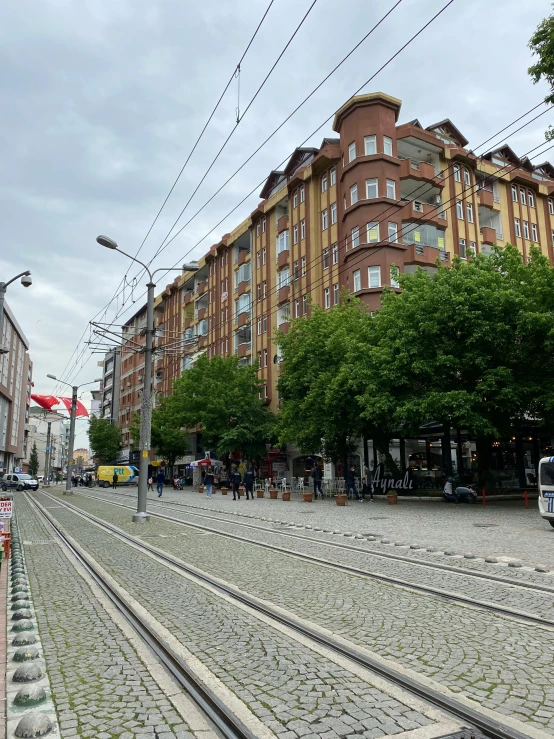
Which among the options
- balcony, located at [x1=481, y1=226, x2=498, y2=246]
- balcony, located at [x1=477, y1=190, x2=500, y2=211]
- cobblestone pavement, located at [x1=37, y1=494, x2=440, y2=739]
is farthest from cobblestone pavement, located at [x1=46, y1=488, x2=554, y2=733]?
balcony, located at [x1=477, y1=190, x2=500, y2=211]

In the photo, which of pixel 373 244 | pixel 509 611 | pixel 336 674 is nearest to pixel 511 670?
pixel 336 674

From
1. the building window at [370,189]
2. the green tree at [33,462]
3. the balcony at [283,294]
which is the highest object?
the building window at [370,189]

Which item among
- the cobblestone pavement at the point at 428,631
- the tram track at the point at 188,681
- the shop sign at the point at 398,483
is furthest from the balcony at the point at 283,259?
the tram track at the point at 188,681

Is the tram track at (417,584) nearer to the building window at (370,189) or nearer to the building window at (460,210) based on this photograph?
the building window at (370,189)

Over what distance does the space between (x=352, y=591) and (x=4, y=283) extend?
1648 centimetres

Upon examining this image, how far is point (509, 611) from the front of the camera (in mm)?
6660

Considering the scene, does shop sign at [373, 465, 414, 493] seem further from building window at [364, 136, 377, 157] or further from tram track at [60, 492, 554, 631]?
building window at [364, 136, 377, 157]

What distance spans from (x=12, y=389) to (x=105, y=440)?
576 inches

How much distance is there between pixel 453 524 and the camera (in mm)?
16906

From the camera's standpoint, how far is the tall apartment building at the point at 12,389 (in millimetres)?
69750

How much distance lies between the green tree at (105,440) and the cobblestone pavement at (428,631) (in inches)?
3110

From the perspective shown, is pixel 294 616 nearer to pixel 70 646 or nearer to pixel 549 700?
pixel 70 646

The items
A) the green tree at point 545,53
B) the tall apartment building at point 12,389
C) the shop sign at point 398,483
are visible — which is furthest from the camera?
the tall apartment building at point 12,389

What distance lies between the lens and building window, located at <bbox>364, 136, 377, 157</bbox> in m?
37.8
